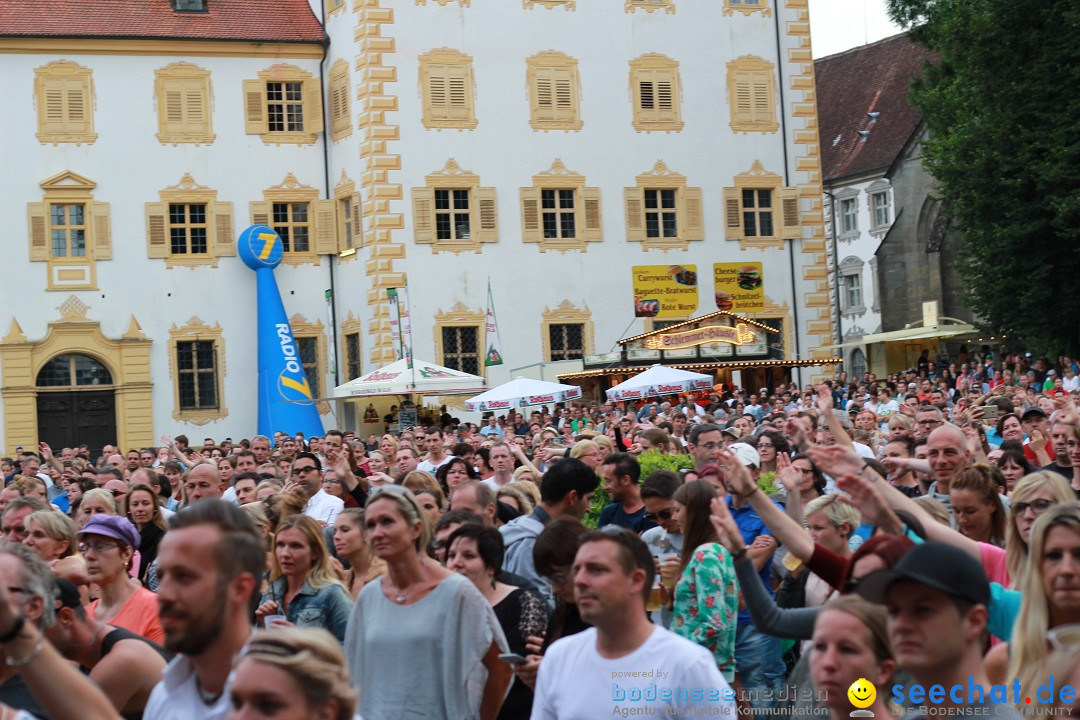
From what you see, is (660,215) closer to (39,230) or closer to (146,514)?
(39,230)

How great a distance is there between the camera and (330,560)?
8508 millimetres

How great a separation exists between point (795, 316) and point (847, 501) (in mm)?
37534

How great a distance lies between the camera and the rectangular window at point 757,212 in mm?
44812

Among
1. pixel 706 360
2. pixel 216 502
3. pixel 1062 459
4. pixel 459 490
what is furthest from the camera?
pixel 706 360

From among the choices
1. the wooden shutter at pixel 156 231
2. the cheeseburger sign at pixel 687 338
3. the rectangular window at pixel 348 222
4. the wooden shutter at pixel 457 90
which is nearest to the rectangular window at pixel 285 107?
the rectangular window at pixel 348 222

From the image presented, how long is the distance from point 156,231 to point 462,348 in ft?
26.1

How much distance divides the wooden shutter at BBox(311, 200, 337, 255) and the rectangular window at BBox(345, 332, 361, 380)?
229 cm

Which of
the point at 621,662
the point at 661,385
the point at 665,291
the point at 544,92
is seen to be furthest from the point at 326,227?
the point at 621,662

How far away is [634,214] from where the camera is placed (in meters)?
43.5

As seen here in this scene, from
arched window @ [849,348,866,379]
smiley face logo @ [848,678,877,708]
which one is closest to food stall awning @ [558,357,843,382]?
arched window @ [849,348,866,379]

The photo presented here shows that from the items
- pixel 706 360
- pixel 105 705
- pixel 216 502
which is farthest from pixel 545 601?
pixel 706 360

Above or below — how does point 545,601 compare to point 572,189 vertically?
below

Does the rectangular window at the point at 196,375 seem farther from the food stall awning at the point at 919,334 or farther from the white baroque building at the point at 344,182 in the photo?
the food stall awning at the point at 919,334

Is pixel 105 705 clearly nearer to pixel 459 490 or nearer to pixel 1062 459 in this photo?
pixel 459 490
